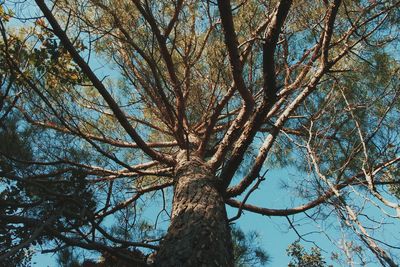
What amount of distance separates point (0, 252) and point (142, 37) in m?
1.68

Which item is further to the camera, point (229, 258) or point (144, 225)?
point (144, 225)

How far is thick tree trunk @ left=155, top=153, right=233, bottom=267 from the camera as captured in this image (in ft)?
4.84

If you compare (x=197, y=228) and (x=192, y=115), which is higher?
(x=192, y=115)

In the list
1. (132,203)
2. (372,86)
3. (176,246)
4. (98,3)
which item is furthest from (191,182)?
(372,86)

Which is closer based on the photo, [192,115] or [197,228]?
[197,228]

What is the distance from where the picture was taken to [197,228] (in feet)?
5.36

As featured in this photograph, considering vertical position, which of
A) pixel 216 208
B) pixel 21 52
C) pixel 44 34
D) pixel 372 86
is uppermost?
pixel 372 86

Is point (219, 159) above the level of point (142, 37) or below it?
below

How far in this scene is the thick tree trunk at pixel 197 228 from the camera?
1476 millimetres

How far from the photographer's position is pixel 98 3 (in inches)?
109

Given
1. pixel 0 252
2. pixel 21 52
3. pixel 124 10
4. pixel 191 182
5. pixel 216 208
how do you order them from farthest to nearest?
pixel 124 10 < pixel 21 52 < pixel 191 182 < pixel 216 208 < pixel 0 252

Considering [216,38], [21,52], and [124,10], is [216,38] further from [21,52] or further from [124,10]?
[21,52]

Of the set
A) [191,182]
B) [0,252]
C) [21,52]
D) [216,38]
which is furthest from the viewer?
[216,38]

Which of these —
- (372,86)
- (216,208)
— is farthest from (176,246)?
(372,86)
